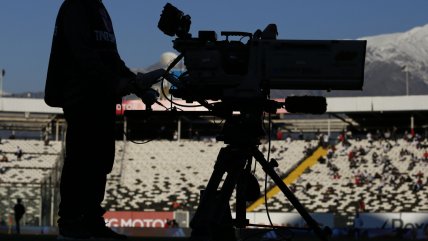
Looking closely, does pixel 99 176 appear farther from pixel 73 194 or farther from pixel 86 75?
pixel 86 75

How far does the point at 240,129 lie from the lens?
5426mm

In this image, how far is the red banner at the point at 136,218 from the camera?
142 feet

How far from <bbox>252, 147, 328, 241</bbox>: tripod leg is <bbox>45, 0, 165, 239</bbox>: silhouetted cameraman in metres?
0.97

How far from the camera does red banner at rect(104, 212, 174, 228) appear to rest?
142 feet

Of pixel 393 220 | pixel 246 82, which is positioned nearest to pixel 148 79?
pixel 246 82

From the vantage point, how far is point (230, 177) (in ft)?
17.7

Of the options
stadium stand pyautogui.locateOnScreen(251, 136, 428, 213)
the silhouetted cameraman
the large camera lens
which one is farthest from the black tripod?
stadium stand pyautogui.locateOnScreen(251, 136, 428, 213)

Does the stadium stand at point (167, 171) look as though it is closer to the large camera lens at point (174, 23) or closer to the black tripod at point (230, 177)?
the large camera lens at point (174, 23)

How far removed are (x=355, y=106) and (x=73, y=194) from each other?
2323 inches

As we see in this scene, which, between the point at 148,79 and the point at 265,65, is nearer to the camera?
the point at 265,65

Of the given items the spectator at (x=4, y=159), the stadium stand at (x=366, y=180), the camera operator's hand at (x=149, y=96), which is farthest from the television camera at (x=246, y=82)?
the spectator at (x=4, y=159)

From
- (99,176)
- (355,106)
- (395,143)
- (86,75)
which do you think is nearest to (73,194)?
(99,176)

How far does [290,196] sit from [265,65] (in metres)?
0.74

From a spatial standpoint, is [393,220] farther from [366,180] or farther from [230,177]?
[230,177]
